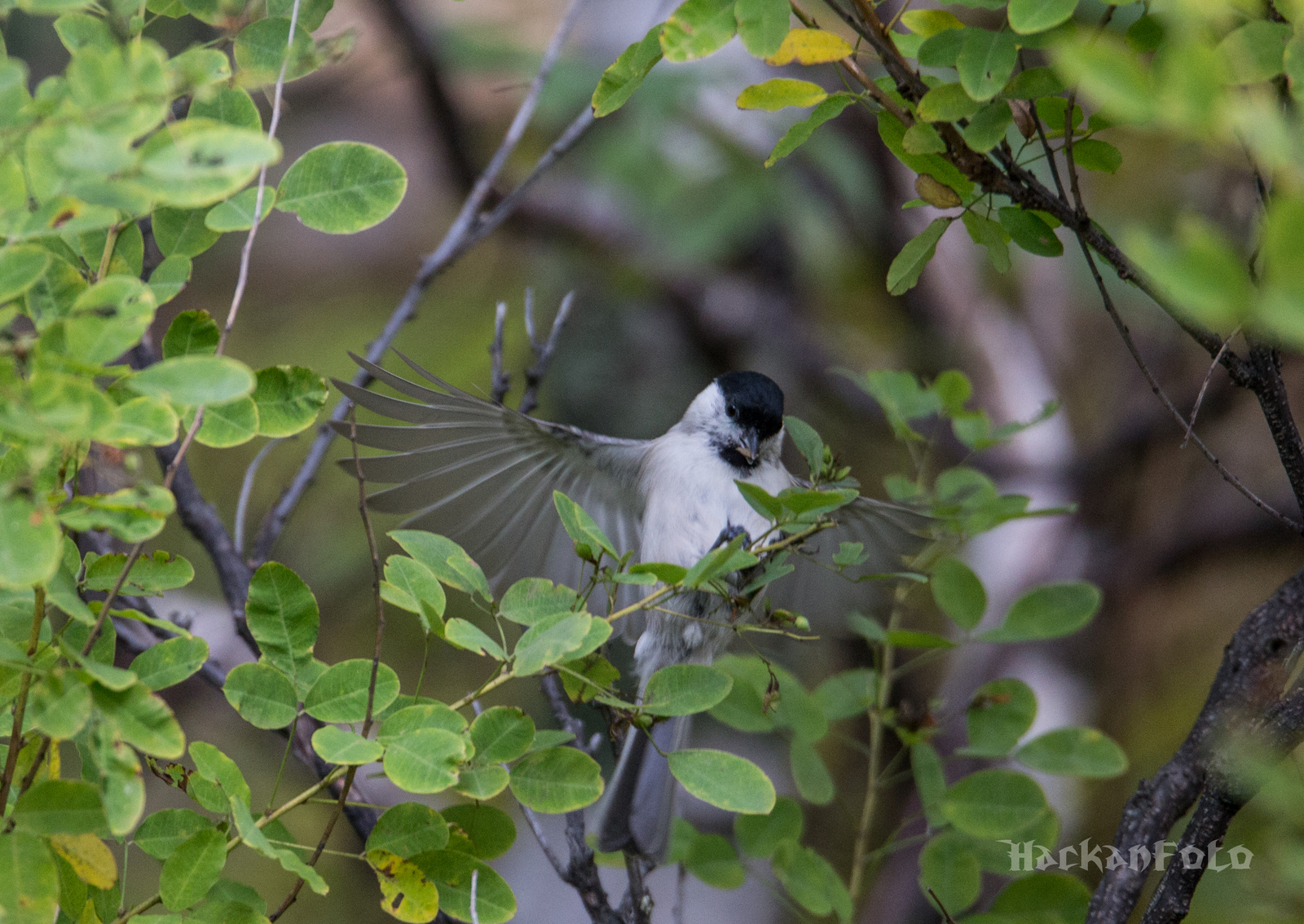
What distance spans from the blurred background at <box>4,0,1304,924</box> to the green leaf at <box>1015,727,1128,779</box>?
1149 mm

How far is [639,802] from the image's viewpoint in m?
1.81

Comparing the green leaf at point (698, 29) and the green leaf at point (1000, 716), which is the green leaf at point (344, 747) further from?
the green leaf at point (1000, 716)

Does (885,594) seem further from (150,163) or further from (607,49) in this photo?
(607,49)

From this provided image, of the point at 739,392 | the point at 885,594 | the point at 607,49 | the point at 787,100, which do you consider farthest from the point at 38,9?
the point at 607,49

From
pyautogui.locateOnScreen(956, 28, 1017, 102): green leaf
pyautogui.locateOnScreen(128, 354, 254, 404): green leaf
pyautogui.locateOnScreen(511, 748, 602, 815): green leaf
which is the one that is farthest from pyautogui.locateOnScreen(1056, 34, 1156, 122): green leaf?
pyautogui.locateOnScreen(511, 748, 602, 815): green leaf

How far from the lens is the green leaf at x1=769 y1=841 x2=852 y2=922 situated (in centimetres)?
144

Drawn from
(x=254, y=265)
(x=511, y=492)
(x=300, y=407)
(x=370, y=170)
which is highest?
(x=370, y=170)

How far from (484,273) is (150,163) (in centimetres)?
332

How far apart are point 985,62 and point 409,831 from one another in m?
0.87

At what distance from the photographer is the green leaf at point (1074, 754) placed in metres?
1.50

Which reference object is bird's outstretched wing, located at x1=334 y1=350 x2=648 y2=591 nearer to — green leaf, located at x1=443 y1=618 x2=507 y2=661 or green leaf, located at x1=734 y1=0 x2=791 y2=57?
green leaf, located at x1=443 y1=618 x2=507 y2=661

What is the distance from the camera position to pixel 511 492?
6.63 feet

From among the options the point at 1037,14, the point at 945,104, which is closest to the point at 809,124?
the point at 945,104

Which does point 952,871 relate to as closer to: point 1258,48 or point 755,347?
point 1258,48
